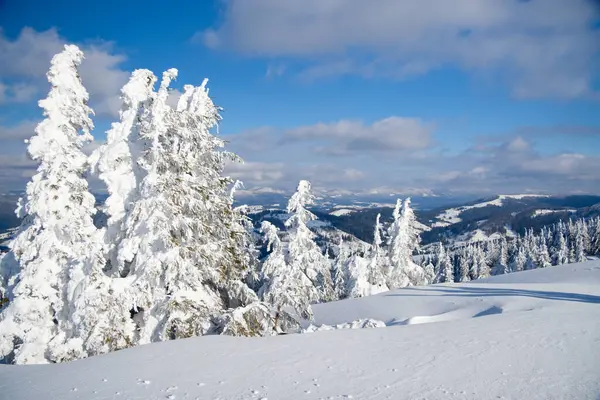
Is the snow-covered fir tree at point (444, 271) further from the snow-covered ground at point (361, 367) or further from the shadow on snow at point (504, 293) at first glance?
the snow-covered ground at point (361, 367)

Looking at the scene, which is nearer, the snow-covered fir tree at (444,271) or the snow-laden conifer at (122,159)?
the snow-laden conifer at (122,159)

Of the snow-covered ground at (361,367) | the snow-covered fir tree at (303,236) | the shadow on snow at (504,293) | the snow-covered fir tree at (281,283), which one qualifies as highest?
the snow-covered fir tree at (303,236)

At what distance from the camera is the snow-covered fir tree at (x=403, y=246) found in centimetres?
3638

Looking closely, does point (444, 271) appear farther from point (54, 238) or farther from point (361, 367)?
point (54, 238)

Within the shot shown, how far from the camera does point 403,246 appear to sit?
119 ft

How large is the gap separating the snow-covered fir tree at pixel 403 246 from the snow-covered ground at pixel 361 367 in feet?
74.4

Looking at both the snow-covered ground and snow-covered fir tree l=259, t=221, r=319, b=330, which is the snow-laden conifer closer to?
the snow-covered ground

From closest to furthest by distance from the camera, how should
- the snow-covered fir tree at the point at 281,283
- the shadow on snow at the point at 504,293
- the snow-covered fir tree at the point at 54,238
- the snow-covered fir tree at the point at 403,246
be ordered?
1. the snow-covered fir tree at the point at 54,238
2. the snow-covered fir tree at the point at 281,283
3. the shadow on snow at the point at 504,293
4. the snow-covered fir tree at the point at 403,246

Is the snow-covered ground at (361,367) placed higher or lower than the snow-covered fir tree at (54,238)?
lower

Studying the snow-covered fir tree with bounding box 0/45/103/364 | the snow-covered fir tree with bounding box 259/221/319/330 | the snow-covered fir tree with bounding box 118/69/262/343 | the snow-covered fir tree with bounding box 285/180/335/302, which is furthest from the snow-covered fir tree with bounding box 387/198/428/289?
the snow-covered fir tree with bounding box 0/45/103/364

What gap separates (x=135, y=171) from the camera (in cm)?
1262

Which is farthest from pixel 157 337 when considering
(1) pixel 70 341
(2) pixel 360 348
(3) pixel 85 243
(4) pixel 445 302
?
(4) pixel 445 302

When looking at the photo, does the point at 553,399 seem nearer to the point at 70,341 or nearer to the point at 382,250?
the point at 70,341

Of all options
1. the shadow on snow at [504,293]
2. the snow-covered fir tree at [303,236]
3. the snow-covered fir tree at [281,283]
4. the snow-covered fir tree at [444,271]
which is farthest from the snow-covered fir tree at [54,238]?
the snow-covered fir tree at [444,271]
